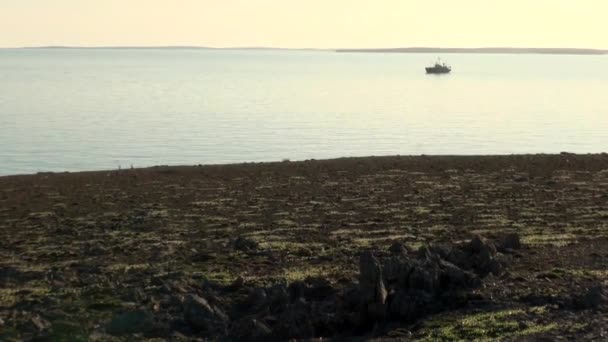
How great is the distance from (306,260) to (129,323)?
373cm

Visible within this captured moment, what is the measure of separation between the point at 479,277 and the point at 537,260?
1.96m

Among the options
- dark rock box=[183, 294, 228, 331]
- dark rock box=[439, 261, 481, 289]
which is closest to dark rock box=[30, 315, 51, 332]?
dark rock box=[183, 294, 228, 331]

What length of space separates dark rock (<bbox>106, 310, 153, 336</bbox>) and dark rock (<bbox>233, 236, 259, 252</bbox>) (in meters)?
3.77

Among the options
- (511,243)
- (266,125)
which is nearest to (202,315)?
(511,243)

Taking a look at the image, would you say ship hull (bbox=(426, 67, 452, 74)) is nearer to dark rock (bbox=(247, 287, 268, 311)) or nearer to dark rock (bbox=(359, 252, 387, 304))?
dark rock (bbox=(247, 287, 268, 311))

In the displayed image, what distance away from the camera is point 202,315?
11.5 meters

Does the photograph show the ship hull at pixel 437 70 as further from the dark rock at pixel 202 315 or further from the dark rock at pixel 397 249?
the dark rock at pixel 202 315

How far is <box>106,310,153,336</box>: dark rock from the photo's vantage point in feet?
36.6

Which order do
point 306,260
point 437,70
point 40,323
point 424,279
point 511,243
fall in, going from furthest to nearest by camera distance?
point 437,70 → point 511,243 → point 306,260 → point 424,279 → point 40,323

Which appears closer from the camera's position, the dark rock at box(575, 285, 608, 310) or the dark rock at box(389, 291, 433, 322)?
the dark rock at box(575, 285, 608, 310)

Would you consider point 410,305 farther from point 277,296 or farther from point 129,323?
point 129,323

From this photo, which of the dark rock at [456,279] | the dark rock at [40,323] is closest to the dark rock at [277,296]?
the dark rock at [456,279]

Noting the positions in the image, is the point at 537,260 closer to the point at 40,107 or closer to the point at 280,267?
the point at 280,267

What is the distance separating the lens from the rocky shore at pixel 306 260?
1117 cm
